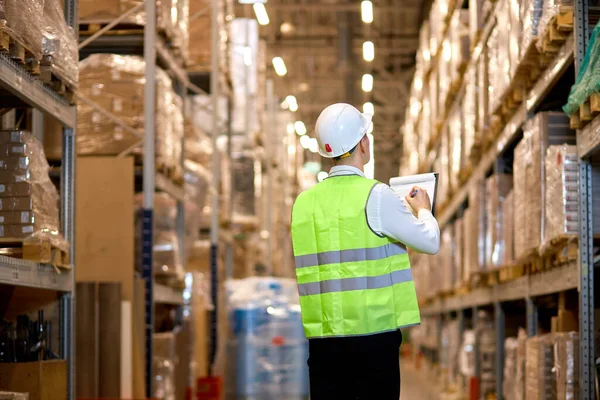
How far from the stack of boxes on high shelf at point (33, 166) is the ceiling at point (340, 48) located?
18346 millimetres

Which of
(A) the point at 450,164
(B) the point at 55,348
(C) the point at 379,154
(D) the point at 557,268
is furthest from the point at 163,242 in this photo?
(C) the point at 379,154

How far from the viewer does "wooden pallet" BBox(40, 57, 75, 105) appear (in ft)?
16.4

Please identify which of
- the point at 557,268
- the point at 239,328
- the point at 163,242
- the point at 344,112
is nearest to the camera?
the point at 344,112

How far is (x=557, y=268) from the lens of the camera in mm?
6062

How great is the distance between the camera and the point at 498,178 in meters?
8.23

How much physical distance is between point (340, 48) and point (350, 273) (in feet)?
71.0

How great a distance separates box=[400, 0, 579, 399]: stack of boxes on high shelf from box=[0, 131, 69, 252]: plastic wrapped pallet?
9.84 ft

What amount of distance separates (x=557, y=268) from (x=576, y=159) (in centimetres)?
94

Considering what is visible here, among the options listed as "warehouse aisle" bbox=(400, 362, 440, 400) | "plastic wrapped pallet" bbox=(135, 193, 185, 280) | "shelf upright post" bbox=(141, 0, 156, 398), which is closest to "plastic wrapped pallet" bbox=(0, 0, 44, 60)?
"shelf upright post" bbox=(141, 0, 156, 398)

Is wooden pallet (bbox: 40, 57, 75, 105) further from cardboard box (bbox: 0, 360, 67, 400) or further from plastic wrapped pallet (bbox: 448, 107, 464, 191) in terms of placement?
plastic wrapped pallet (bbox: 448, 107, 464, 191)

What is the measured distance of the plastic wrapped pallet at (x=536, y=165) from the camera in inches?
245

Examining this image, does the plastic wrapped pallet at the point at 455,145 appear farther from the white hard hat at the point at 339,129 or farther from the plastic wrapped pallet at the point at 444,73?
the white hard hat at the point at 339,129

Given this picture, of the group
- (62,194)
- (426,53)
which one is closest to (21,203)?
(62,194)

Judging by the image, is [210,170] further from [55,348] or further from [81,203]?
[55,348]
